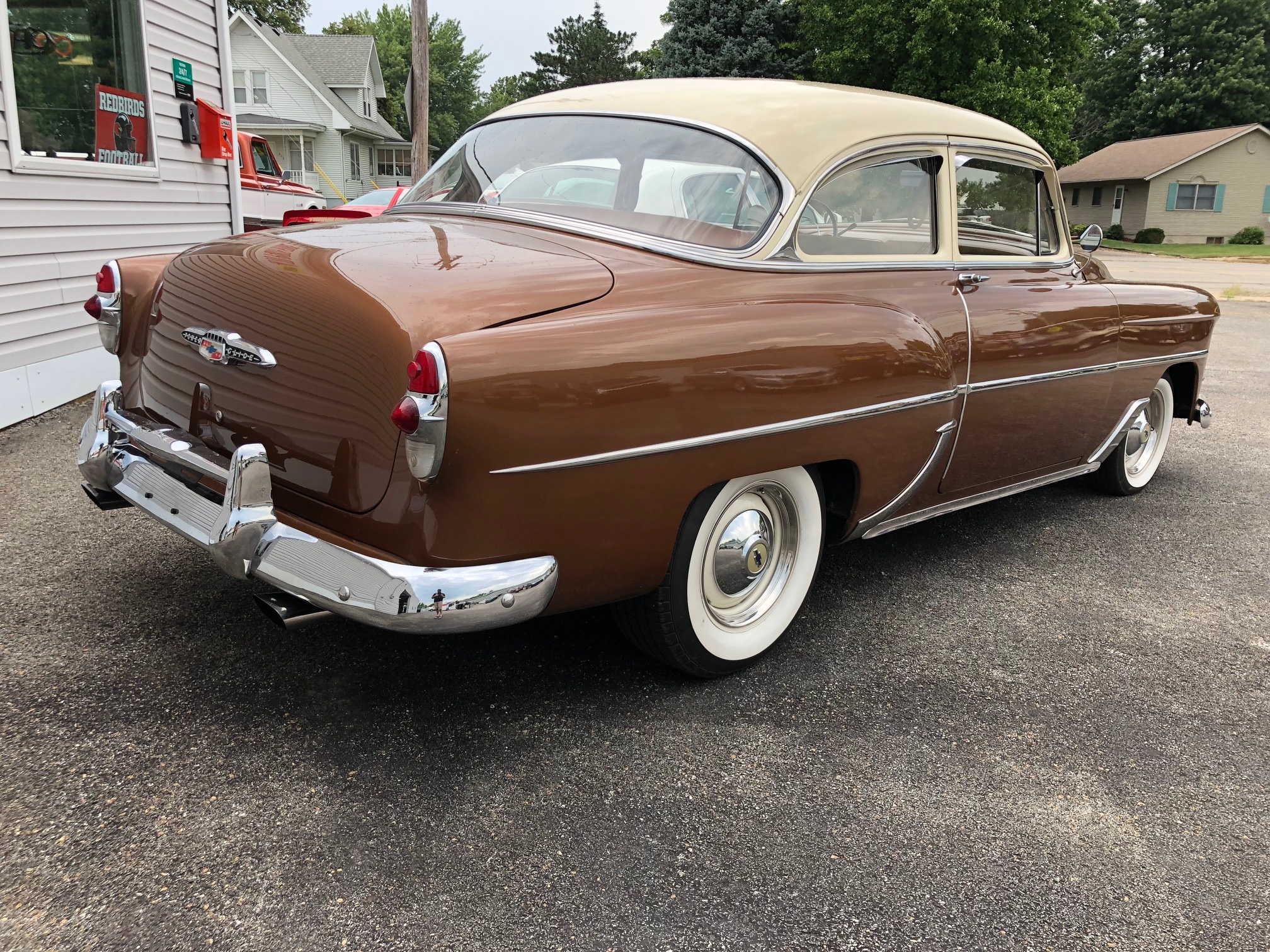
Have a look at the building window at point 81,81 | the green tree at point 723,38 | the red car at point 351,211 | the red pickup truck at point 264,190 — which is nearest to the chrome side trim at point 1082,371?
the red car at point 351,211

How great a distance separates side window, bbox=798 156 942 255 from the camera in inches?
116

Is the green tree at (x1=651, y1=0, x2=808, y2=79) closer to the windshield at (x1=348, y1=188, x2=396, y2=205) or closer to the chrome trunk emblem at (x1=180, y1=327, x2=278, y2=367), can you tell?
the windshield at (x1=348, y1=188, x2=396, y2=205)

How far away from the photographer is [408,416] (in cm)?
197

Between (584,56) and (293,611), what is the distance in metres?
61.8

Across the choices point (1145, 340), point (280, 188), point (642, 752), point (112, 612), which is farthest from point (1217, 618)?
point (280, 188)

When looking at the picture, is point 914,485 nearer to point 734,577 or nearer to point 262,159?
point 734,577

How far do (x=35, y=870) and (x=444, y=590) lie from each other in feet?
3.15

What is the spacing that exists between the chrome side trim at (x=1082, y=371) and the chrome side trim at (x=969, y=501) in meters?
0.44

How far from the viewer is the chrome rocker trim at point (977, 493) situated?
3180 millimetres

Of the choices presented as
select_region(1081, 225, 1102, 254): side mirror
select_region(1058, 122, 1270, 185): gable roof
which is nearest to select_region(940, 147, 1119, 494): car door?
select_region(1081, 225, 1102, 254): side mirror

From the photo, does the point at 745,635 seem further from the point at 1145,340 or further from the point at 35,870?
the point at 1145,340

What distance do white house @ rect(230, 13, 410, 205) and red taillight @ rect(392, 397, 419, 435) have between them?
3072cm

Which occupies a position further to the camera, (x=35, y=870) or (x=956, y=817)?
(x=956, y=817)

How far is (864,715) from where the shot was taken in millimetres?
2672
